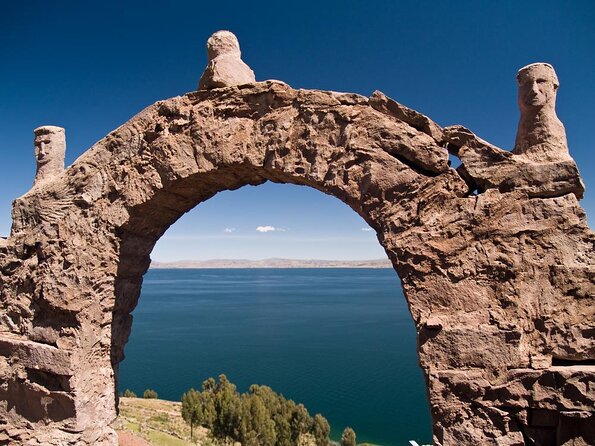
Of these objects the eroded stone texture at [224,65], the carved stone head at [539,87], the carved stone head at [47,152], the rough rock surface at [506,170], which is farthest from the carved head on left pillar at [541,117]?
the carved stone head at [47,152]

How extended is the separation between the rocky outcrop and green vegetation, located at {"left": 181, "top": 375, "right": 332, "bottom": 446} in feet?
43.2

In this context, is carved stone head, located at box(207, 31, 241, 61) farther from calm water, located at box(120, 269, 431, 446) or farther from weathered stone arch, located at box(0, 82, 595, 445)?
calm water, located at box(120, 269, 431, 446)

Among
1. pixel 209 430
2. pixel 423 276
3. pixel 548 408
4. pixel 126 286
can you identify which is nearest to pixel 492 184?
pixel 423 276

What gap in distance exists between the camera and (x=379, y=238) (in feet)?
13.3

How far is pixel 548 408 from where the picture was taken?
131 inches

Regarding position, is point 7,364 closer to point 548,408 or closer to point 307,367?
point 548,408

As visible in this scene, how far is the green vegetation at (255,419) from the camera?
17.0 m

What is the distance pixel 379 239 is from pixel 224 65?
249 centimetres

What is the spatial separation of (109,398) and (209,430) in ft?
46.6

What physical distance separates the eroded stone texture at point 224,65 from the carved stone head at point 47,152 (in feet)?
7.21

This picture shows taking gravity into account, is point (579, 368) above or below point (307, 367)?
above

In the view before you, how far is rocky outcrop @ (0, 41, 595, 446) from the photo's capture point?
3.46 metres

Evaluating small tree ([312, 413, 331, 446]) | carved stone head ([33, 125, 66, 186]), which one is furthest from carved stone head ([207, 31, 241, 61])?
small tree ([312, 413, 331, 446])

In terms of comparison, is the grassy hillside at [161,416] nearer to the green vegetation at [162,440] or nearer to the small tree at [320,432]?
the green vegetation at [162,440]
